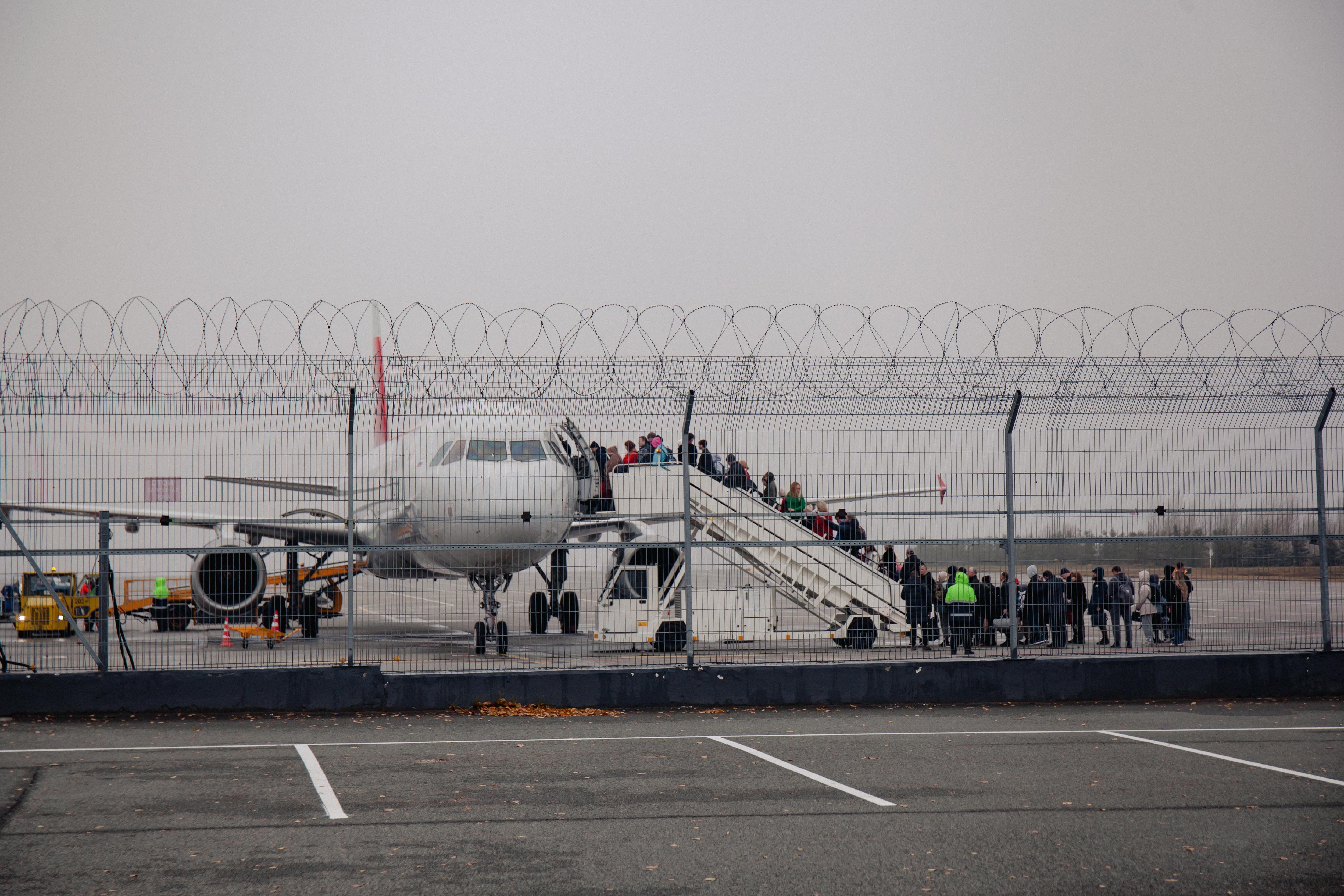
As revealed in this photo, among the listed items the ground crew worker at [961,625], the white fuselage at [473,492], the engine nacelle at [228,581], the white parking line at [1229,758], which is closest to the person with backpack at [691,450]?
the white fuselage at [473,492]

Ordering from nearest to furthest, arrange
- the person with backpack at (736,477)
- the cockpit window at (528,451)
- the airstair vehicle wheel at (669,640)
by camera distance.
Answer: the airstair vehicle wheel at (669,640) → the cockpit window at (528,451) → the person with backpack at (736,477)

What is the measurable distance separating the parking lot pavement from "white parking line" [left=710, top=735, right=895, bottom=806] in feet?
0.14

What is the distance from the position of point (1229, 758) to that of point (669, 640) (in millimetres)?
6285

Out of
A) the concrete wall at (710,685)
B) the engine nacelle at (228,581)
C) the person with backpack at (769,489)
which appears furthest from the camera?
the engine nacelle at (228,581)

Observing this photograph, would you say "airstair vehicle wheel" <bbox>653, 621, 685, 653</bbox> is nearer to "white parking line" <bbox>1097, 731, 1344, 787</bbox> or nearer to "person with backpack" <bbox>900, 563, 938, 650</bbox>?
"person with backpack" <bbox>900, 563, 938, 650</bbox>

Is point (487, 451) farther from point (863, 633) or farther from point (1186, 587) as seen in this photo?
point (1186, 587)

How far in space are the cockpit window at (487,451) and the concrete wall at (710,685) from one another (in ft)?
12.2

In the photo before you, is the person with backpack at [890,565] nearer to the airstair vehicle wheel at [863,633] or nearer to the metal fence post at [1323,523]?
the airstair vehicle wheel at [863,633]

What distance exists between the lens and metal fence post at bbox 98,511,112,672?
35.5 feet

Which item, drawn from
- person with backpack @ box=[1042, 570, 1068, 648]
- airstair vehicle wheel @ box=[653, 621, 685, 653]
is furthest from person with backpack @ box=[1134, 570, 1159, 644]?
airstair vehicle wheel @ box=[653, 621, 685, 653]

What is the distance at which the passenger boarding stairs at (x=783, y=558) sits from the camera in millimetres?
14164

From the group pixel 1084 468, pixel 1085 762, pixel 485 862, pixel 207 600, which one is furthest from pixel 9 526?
pixel 1084 468

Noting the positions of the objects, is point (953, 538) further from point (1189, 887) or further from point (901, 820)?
point (1189, 887)

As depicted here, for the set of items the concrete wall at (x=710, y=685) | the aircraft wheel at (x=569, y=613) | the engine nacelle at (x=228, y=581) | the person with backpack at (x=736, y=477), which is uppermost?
the person with backpack at (x=736, y=477)
